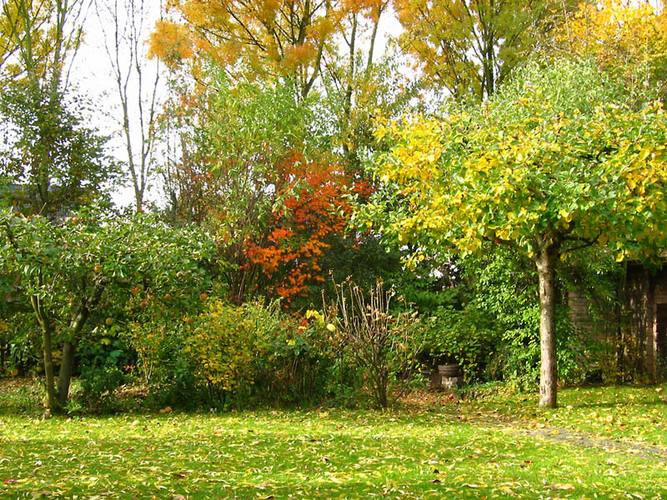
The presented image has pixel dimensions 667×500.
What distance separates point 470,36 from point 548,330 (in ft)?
40.7

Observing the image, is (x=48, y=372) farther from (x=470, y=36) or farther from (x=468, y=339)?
(x=470, y=36)

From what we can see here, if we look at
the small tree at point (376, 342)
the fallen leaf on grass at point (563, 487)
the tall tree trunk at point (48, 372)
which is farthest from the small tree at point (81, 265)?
the fallen leaf on grass at point (563, 487)

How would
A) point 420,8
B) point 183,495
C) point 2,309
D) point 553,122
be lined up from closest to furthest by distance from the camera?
point 183,495, point 553,122, point 2,309, point 420,8

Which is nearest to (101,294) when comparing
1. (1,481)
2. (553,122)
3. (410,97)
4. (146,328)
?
(146,328)

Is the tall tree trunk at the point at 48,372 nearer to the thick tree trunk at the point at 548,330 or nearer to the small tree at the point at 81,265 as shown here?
the small tree at the point at 81,265

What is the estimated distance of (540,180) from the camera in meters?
8.65

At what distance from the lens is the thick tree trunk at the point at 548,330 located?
10328 mm

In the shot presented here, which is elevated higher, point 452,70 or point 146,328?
point 452,70

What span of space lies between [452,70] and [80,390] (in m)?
14.7

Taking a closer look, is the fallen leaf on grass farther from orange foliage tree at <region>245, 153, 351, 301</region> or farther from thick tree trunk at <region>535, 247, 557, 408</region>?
orange foliage tree at <region>245, 153, 351, 301</region>

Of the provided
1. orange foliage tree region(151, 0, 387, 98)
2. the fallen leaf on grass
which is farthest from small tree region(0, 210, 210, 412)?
orange foliage tree region(151, 0, 387, 98)

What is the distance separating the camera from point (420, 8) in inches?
834

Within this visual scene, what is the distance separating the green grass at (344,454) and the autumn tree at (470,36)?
1236 cm

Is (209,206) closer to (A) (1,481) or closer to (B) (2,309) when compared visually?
(B) (2,309)
